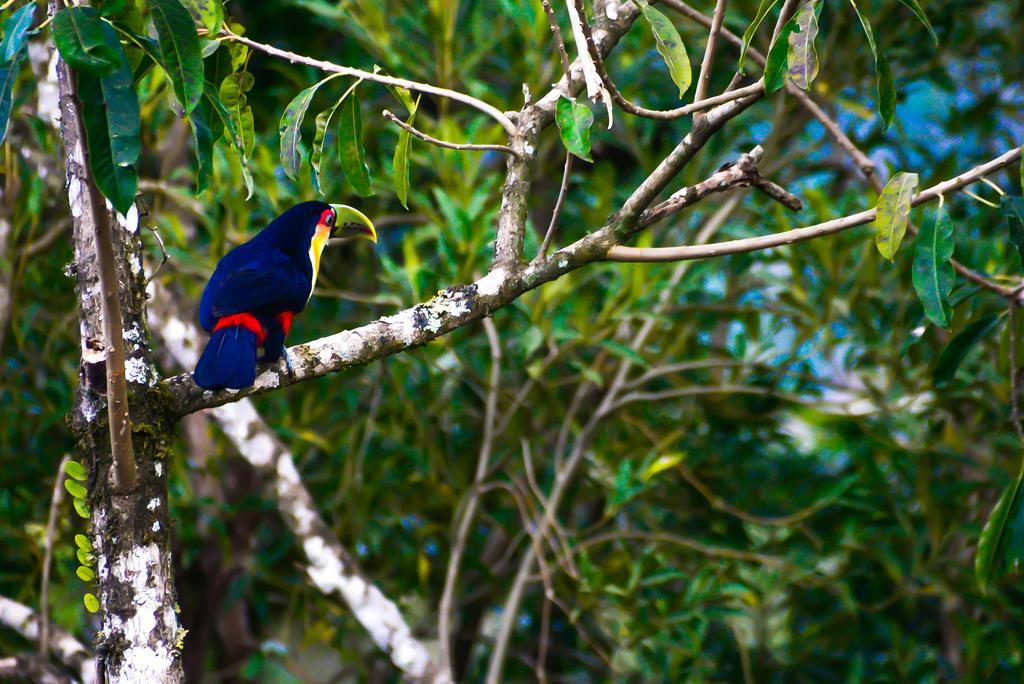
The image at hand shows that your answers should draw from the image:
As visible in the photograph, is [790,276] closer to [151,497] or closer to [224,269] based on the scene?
[224,269]

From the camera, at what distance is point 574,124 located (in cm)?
184

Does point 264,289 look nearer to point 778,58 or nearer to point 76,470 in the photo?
point 76,470

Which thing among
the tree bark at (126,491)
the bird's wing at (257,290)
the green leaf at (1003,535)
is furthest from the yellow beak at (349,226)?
the green leaf at (1003,535)

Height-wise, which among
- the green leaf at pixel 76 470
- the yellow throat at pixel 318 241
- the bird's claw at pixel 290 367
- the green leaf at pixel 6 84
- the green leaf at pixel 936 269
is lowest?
the green leaf at pixel 936 269

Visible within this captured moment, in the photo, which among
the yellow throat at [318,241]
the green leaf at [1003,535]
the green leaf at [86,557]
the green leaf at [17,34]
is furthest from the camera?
the yellow throat at [318,241]

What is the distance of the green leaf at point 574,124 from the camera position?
5.97ft

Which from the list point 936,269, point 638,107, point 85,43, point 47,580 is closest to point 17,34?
point 85,43

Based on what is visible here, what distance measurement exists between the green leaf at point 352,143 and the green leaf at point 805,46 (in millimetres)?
837

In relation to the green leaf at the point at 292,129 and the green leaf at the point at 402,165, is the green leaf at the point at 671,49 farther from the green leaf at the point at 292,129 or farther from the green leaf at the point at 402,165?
the green leaf at the point at 292,129

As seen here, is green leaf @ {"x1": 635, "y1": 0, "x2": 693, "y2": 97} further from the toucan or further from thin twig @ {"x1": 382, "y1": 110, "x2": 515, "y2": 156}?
the toucan

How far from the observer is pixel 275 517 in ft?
15.3

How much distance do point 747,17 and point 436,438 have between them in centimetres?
189

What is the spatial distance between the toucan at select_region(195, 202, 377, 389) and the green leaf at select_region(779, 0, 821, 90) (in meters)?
1.01

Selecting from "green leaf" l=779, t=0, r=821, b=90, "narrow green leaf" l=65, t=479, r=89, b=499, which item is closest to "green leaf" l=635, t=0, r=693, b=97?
"green leaf" l=779, t=0, r=821, b=90
